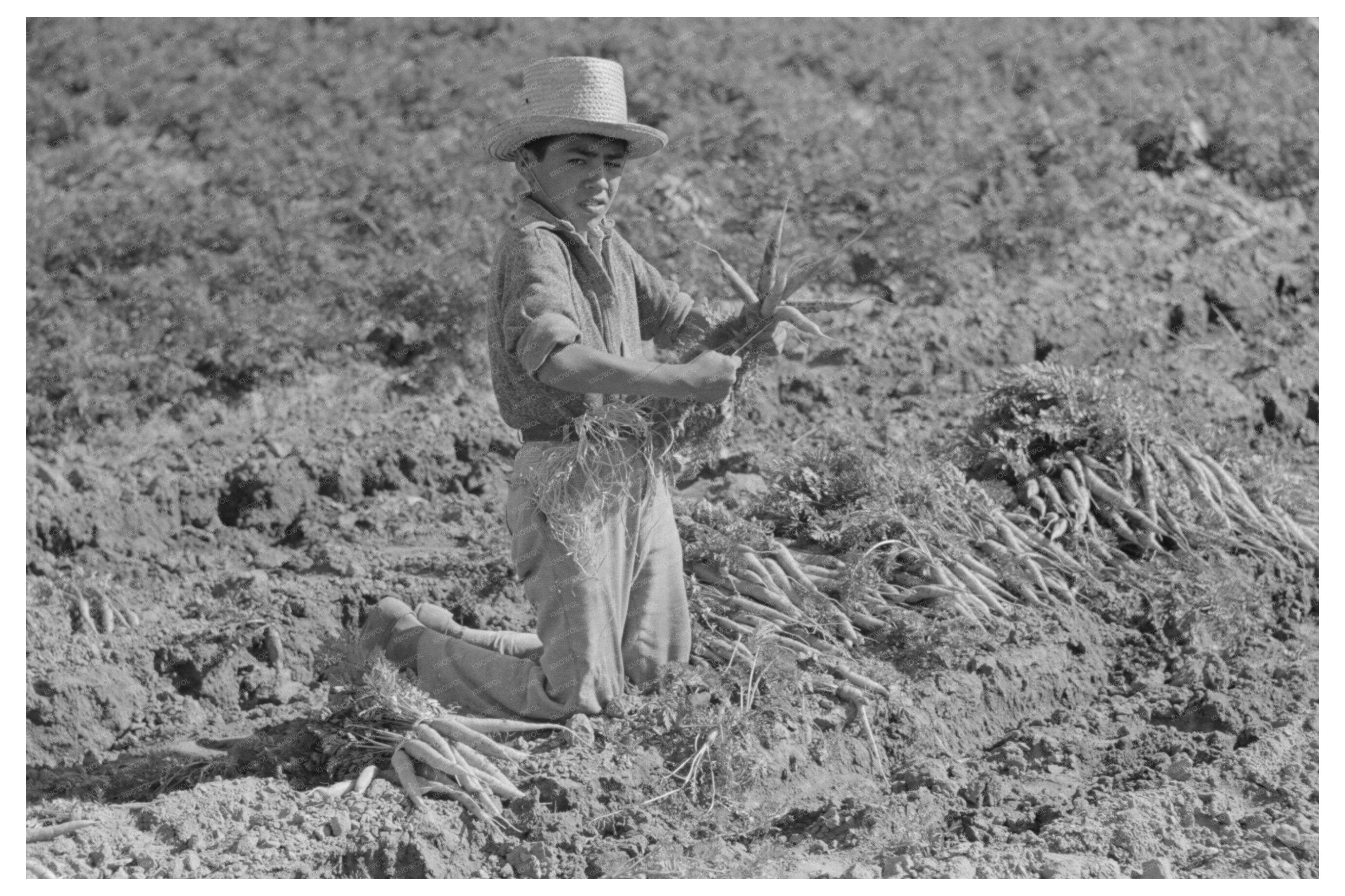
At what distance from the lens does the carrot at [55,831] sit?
4.21m

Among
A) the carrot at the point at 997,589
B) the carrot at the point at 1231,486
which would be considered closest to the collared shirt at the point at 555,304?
the carrot at the point at 997,589

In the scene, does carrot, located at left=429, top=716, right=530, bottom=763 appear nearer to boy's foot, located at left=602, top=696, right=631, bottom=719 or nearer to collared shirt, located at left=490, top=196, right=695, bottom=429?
boy's foot, located at left=602, top=696, right=631, bottom=719

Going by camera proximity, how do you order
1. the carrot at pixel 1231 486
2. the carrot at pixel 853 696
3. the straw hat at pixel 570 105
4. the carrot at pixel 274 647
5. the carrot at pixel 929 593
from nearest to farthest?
the straw hat at pixel 570 105
the carrot at pixel 853 696
the carrot at pixel 929 593
the carrot at pixel 274 647
the carrot at pixel 1231 486

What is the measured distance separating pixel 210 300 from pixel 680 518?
3.49m

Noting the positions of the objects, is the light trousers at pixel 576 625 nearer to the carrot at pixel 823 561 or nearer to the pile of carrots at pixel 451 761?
the pile of carrots at pixel 451 761

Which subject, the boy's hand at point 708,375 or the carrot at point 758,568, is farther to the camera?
the carrot at point 758,568

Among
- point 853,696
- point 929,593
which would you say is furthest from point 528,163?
point 929,593

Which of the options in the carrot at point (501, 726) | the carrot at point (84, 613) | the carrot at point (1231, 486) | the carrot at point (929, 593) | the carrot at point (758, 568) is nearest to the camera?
the carrot at point (501, 726)

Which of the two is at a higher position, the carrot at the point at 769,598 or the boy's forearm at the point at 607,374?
the boy's forearm at the point at 607,374

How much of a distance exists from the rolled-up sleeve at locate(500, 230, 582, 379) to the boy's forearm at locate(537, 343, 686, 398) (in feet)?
0.11

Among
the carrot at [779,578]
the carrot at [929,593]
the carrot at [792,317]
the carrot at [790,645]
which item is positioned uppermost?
the carrot at [792,317]

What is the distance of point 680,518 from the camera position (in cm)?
560

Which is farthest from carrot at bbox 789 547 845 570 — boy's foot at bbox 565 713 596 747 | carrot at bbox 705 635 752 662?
boy's foot at bbox 565 713 596 747

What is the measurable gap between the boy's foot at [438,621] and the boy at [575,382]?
0.03 metres
